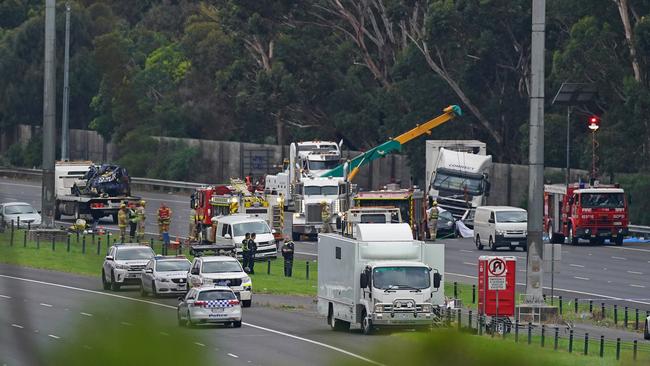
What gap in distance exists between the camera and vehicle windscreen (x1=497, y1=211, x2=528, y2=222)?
59.9m

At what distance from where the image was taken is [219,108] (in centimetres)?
10900

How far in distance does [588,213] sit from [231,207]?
48.6ft

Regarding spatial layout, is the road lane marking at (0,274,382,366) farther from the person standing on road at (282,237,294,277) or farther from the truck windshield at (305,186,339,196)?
the truck windshield at (305,186,339,196)

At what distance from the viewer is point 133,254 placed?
47.7 metres

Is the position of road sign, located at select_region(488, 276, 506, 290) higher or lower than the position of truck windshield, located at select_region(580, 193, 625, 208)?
lower

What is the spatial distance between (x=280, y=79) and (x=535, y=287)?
6049 cm

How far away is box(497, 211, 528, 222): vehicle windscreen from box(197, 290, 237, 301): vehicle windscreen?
24.7 meters

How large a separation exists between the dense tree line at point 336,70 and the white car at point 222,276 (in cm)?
3337

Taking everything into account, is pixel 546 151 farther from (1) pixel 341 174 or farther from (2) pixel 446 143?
(1) pixel 341 174

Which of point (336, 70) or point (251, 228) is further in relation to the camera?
point (336, 70)

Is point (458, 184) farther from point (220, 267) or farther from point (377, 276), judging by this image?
point (377, 276)

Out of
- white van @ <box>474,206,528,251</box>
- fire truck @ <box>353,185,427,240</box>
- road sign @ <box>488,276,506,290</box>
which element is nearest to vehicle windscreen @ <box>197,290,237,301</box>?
road sign @ <box>488,276,506,290</box>

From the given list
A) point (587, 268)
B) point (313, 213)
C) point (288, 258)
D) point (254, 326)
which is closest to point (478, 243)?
point (313, 213)

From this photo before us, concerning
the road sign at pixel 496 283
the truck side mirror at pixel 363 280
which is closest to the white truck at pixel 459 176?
the road sign at pixel 496 283
